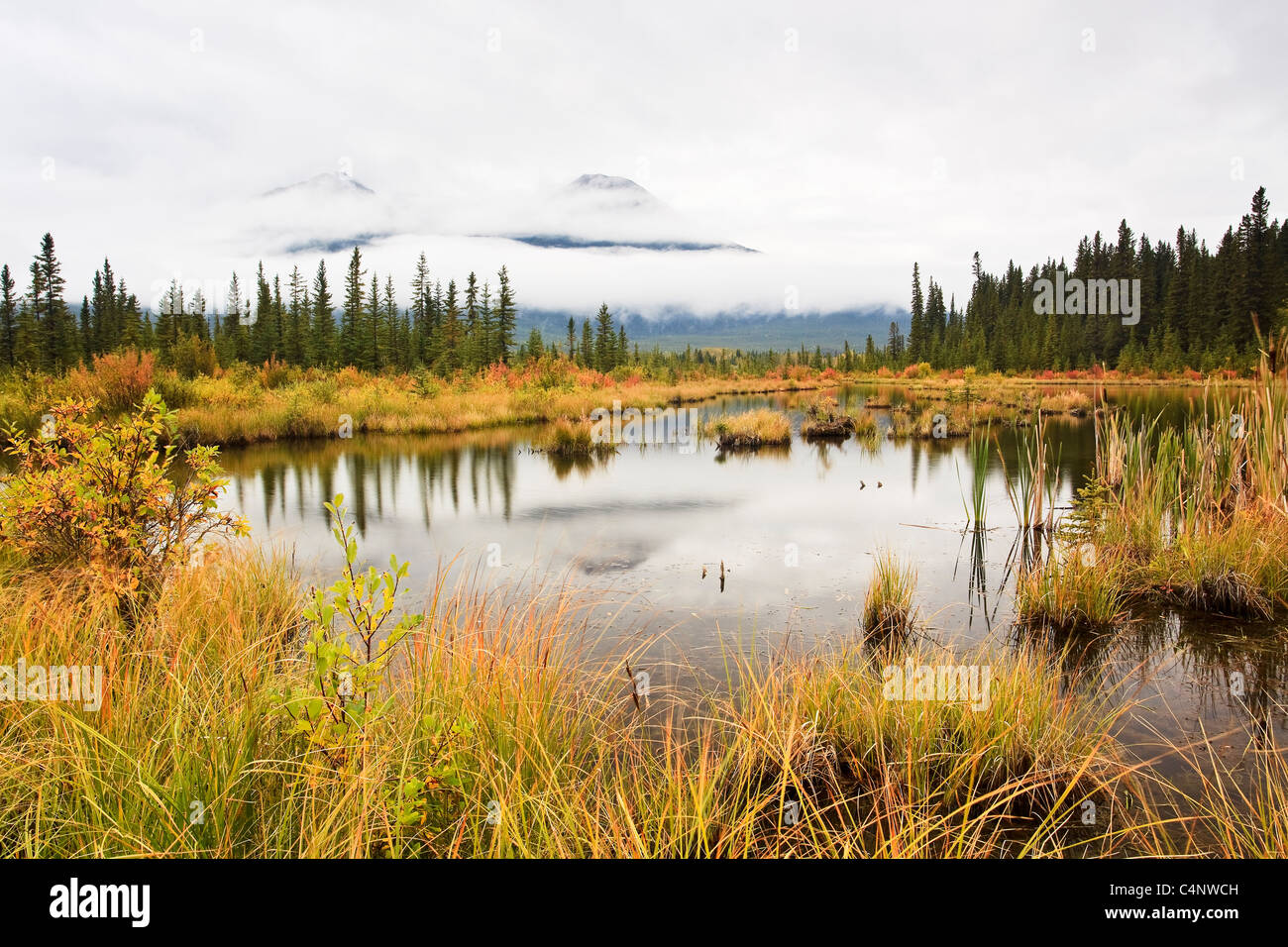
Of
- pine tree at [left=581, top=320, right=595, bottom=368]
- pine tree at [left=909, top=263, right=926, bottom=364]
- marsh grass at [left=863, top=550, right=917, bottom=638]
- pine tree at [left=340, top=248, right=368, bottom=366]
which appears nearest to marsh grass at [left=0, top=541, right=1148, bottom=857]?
marsh grass at [left=863, top=550, right=917, bottom=638]

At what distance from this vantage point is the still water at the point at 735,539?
5781mm

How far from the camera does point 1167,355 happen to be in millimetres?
58375

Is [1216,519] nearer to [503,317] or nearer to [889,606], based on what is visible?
[889,606]

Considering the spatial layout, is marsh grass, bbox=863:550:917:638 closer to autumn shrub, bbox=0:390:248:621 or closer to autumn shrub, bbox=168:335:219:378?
autumn shrub, bbox=0:390:248:621

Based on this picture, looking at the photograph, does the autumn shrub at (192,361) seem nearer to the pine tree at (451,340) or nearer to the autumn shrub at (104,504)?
the pine tree at (451,340)

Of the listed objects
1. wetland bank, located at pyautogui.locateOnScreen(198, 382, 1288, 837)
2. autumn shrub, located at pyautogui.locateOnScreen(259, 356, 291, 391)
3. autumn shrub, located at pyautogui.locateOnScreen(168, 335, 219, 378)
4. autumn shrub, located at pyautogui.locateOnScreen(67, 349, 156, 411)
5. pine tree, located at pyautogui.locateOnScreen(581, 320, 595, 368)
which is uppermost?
pine tree, located at pyautogui.locateOnScreen(581, 320, 595, 368)

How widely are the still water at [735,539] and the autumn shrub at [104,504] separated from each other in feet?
5.87

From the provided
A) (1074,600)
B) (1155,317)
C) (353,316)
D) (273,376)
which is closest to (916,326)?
(1155,317)

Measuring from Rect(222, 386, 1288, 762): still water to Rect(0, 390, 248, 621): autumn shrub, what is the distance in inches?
70.5

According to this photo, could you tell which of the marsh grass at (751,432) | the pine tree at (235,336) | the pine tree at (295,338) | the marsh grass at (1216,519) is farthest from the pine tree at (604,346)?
the marsh grass at (1216,519)

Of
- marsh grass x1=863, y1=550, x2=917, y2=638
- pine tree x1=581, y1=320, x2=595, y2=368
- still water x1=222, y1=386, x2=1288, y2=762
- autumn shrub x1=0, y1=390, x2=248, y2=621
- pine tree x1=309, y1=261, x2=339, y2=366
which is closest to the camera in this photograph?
autumn shrub x1=0, y1=390, x2=248, y2=621

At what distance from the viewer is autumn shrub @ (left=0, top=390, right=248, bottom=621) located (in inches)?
211

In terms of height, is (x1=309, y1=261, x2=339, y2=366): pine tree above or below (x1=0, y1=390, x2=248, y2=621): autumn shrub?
above
